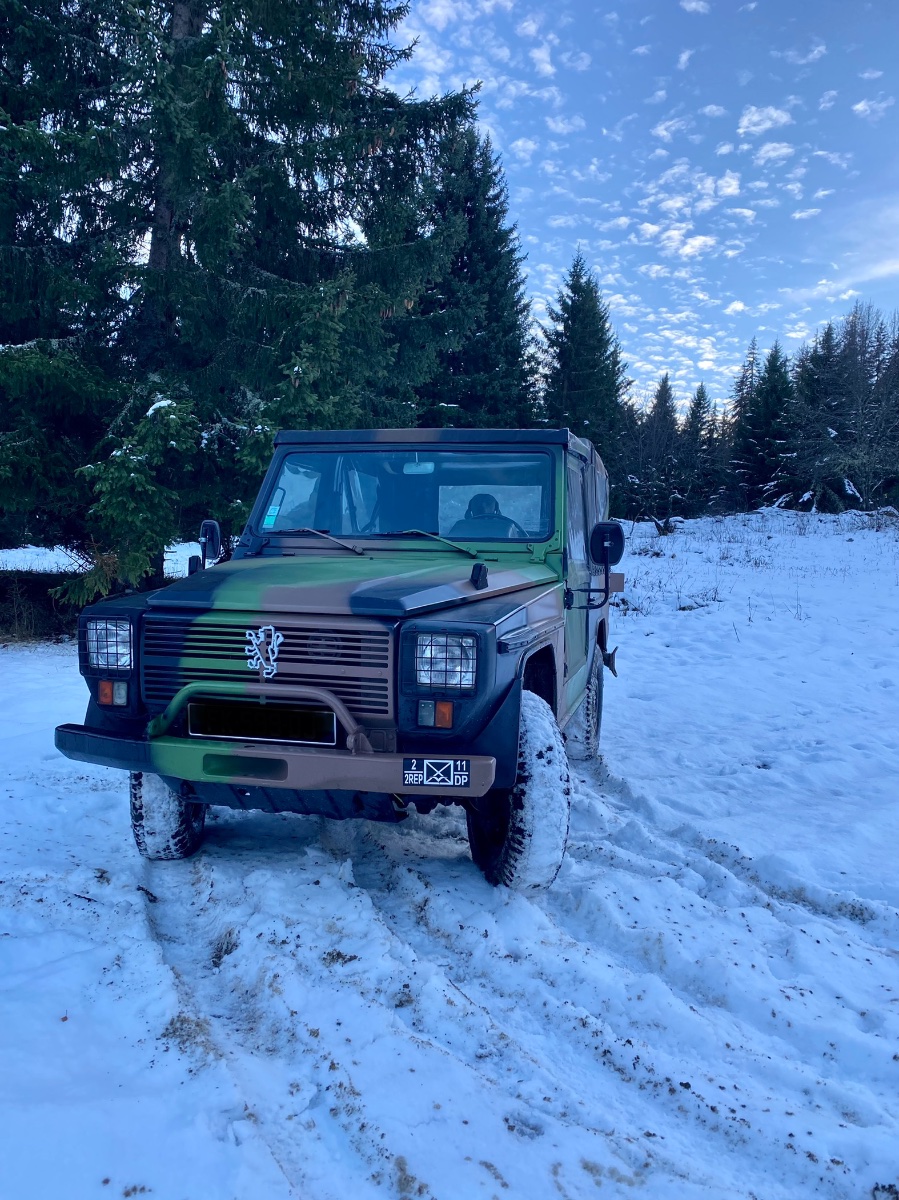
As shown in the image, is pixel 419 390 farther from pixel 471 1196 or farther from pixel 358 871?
pixel 471 1196

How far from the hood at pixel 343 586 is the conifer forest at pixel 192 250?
481 centimetres

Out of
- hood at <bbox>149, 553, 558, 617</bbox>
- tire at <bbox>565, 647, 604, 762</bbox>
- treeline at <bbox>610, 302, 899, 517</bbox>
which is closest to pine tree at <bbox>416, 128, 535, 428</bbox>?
treeline at <bbox>610, 302, 899, 517</bbox>

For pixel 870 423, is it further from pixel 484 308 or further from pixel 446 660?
pixel 446 660

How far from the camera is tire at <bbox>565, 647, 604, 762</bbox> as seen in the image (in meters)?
5.54

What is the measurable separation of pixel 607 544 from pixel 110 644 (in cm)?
253

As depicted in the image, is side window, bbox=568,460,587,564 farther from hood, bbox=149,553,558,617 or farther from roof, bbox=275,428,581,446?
hood, bbox=149,553,558,617

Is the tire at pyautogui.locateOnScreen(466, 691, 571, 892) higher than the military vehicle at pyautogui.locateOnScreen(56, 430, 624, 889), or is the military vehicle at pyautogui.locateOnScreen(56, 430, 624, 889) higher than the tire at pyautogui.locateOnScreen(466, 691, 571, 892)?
the military vehicle at pyautogui.locateOnScreen(56, 430, 624, 889)

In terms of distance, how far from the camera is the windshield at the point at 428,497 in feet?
13.5

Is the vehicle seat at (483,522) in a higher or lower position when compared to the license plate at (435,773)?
higher

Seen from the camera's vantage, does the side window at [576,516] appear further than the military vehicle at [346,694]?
Yes

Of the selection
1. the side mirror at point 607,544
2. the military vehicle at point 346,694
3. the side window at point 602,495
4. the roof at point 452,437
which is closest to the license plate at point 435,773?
the military vehicle at point 346,694

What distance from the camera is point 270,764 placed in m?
2.84

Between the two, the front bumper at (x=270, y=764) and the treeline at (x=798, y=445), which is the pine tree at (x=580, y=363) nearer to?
the treeline at (x=798, y=445)

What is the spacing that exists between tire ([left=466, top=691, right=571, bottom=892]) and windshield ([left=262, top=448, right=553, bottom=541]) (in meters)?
1.18
